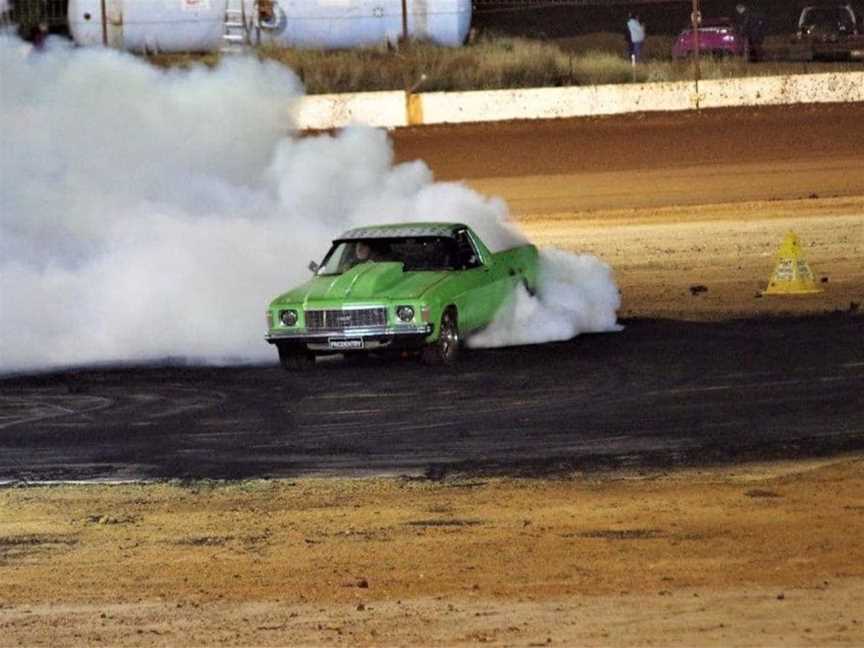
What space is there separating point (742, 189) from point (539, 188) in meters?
3.51

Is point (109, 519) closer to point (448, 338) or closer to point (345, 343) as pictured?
point (345, 343)

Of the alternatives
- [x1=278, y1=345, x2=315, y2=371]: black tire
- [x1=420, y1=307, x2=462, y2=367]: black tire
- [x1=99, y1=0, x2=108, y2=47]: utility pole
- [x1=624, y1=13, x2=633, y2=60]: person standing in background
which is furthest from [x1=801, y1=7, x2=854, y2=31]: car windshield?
[x1=278, y1=345, x2=315, y2=371]: black tire

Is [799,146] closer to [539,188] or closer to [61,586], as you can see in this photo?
[539,188]

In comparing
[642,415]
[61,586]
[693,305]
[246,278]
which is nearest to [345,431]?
[642,415]

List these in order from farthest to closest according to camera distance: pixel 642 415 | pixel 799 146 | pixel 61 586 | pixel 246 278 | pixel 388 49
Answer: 1. pixel 388 49
2. pixel 799 146
3. pixel 246 278
4. pixel 642 415
5. pixel 61 586

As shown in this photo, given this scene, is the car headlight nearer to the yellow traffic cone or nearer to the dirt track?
the dirt track

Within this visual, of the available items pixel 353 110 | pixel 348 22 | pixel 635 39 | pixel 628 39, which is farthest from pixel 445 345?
pixel 628 39

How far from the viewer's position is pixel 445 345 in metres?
19.4

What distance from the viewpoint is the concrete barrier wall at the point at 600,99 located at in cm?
4172

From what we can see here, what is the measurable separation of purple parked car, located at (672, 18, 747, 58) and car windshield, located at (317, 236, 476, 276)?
27.2 meters

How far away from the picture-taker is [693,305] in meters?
23.4

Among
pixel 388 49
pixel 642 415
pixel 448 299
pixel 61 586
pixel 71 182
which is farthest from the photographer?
pixel 388 49

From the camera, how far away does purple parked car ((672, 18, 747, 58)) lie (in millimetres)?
46938

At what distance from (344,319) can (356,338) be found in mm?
208
